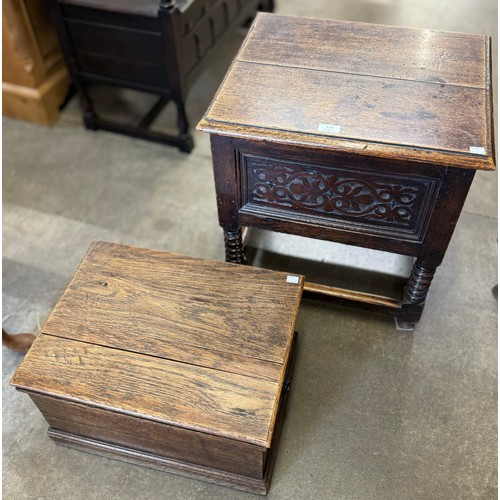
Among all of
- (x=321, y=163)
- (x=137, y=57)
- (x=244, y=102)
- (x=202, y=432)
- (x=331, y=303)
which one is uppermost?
(x=244, y=102)

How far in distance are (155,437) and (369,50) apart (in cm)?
117

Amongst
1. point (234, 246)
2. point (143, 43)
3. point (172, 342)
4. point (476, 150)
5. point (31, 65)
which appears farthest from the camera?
point (31, 65)

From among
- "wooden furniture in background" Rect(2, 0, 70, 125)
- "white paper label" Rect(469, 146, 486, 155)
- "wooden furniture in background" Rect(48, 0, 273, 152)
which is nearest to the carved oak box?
"white paper label" Rect(469, 146, 486, 155)

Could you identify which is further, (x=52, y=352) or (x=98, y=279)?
(x=98, y=279)

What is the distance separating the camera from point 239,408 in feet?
3.97

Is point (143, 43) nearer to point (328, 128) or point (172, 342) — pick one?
point (328, 128)

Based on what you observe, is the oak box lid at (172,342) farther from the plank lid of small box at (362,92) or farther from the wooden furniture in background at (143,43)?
the wooden furniture in background at (143,43)

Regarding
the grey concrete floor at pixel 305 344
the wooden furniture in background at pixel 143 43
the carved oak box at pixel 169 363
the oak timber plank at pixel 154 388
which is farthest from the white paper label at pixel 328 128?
the wooden furniture in background at pixel 143 43

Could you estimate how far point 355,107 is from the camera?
134 centimetres

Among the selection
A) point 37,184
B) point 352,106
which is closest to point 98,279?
point 352,106

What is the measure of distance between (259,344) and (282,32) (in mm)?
903

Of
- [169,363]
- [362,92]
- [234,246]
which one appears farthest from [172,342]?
[362,92]

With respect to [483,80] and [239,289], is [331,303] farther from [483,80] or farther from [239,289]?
[483,80]

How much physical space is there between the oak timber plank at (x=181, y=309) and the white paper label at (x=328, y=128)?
394mm
